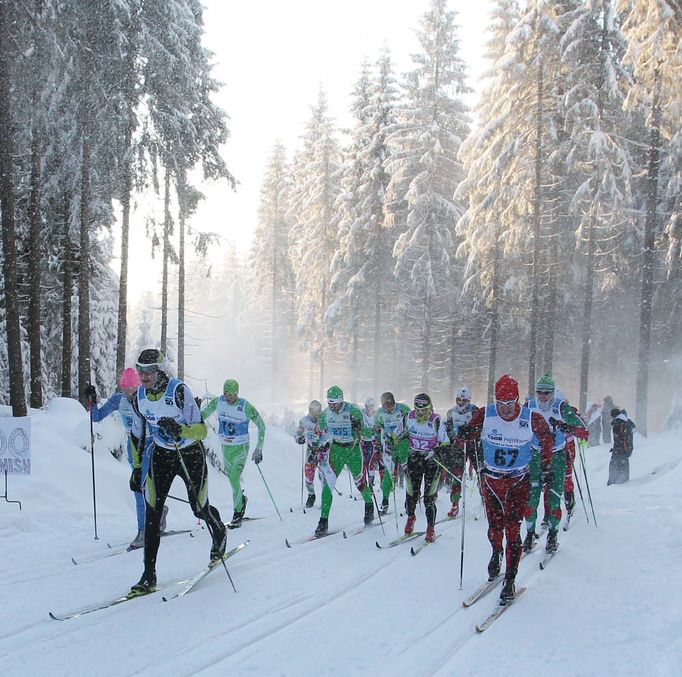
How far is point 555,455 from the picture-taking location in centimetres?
923

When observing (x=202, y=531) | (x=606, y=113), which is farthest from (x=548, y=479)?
(x=606, y=113)

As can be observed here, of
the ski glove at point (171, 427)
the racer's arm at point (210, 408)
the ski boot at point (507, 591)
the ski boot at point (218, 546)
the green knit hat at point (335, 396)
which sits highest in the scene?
the ski glove at point (171, 427)

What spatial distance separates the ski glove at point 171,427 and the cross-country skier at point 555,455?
12.6ft

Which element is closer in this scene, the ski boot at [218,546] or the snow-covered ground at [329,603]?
the snow-covered ground at [329,603]

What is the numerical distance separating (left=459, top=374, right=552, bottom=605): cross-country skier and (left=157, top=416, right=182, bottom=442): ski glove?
320 centimetres

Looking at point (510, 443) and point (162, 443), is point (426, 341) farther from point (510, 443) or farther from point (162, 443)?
point (162, 443)

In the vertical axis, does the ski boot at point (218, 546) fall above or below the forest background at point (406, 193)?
below

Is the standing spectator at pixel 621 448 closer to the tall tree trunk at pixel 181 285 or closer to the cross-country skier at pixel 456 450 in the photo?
the cross-country skier at pixel 456 450

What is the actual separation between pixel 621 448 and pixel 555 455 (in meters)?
6.60

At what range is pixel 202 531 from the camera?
9.59 m

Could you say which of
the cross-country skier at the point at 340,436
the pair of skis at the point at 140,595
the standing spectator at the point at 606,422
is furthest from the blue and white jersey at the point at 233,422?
the standing spectator at the point at 606,422

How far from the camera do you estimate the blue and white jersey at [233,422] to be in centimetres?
1020

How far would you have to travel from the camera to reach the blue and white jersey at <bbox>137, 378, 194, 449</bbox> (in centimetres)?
656

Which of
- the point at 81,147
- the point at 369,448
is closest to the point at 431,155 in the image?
the point at 81,147
